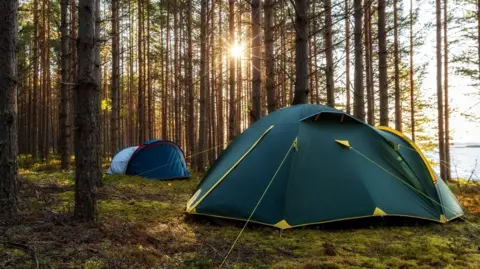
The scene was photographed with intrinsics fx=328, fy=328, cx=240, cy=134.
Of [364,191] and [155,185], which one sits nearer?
[364,191]

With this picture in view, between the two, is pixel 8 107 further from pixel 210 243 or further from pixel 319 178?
pixel 319 178

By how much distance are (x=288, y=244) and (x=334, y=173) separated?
134 centimetres

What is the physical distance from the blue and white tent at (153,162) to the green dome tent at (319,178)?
6285 mm

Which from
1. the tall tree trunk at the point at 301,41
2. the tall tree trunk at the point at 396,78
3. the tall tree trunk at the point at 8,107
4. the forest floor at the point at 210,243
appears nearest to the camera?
the forest floor at the point at 210,243

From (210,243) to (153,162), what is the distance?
802 cm

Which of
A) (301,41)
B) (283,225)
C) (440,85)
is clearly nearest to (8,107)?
(283,225)

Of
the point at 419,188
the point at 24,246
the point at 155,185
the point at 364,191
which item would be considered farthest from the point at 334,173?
the point at 155,185

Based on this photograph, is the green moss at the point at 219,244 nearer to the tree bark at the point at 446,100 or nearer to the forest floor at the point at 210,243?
the forest floor at the point at 210,243

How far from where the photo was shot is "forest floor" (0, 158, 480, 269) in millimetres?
3029

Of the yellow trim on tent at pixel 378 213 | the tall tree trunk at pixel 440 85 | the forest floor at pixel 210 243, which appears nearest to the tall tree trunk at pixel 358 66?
the forest floor at pixel 210 243

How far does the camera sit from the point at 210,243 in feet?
12.5

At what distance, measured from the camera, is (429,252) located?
3.45 meters

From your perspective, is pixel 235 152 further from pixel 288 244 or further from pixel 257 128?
pixel 288 244

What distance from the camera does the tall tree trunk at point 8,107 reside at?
440 cm
